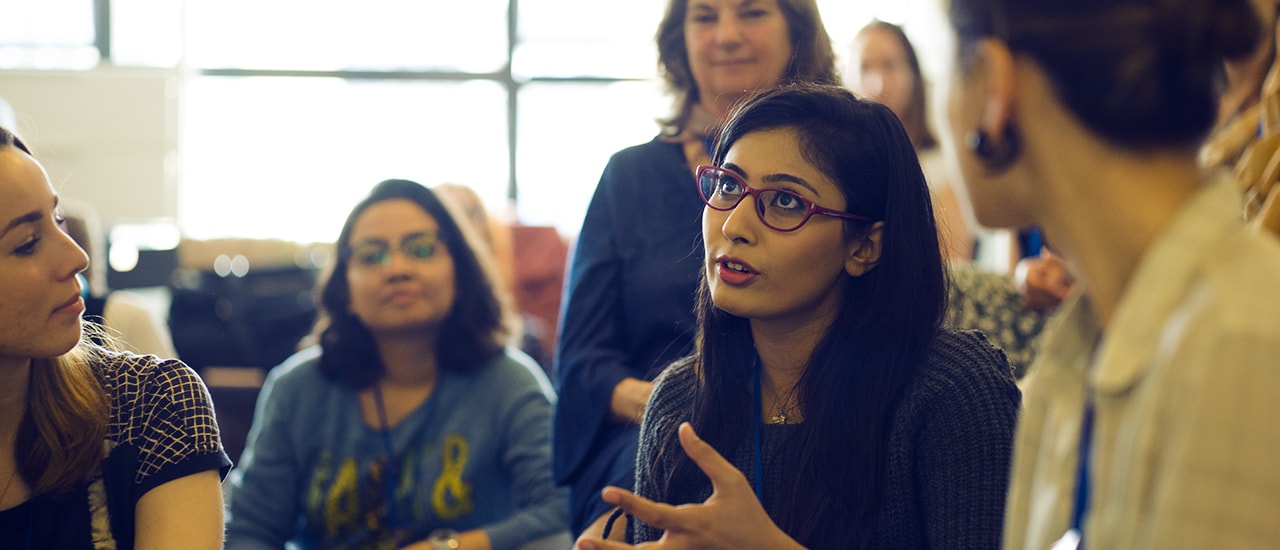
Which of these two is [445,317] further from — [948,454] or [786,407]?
[948,454]

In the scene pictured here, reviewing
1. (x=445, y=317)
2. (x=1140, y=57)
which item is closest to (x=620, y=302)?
(x=445, y=317)

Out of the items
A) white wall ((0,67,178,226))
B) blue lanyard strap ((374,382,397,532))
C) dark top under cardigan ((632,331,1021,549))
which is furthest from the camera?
white wall ((0,67,178,226))

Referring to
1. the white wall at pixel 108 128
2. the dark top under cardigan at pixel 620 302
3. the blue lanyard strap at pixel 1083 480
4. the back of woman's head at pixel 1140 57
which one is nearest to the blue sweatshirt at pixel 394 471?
the dark top under cardigan at pixel 620 302

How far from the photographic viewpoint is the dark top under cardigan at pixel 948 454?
144 centimetres

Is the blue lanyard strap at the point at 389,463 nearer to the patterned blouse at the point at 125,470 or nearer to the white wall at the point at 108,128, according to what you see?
the patterned blouse at the point at 125,470

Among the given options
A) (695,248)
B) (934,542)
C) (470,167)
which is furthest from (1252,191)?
(470,167)

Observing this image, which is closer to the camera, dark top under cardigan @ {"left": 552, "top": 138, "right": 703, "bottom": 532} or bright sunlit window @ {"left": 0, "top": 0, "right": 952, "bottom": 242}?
dark top under cardigan @ {"left": 552, "top": 138, "right": 703, "bottom": 532}

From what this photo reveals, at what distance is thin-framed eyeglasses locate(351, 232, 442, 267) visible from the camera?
2666 mm

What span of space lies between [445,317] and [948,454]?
4.90 ft

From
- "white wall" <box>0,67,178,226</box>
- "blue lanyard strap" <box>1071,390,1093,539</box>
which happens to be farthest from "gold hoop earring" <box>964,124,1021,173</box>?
"white wall" <box>0,67,178,226</box>

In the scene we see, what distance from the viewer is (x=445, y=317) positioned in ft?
8.89

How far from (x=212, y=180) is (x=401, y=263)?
15.1 ft

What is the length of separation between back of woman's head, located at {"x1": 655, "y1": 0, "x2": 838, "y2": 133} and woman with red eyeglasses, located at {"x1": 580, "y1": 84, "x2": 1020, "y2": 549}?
468 mm

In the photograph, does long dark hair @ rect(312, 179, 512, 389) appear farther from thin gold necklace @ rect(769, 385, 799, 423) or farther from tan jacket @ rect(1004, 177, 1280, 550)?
tan jacket @ rect(1004, 177, 1280, 550)
